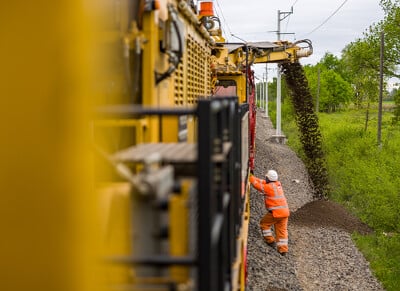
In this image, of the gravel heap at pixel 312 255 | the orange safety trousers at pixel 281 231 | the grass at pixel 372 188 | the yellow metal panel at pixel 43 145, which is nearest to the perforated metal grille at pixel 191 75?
the yellow metal panel at pixel 43 145

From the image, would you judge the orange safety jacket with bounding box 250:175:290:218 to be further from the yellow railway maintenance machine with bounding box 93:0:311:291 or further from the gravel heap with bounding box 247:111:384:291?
the yellow railway maintenance machine with bounding box 93:0:311:291

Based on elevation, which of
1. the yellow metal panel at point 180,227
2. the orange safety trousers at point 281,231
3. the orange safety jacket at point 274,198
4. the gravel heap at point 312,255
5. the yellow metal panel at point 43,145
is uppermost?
the yellow metal panel at point 43,145

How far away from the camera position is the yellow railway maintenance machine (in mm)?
1856

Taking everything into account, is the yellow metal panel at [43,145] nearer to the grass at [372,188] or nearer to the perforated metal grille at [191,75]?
the perforated metal grille at [191,75]

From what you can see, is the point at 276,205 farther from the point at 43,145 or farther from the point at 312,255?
the point at 43,145

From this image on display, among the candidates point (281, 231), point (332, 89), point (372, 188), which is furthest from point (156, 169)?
point (332, 89)

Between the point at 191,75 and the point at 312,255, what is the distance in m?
5.89

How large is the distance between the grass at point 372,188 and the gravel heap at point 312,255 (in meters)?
0.35

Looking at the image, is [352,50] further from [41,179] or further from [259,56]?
[41,179]

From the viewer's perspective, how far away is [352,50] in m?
35.9

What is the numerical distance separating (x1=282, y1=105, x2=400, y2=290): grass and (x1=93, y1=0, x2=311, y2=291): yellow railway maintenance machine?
6761 millimetres

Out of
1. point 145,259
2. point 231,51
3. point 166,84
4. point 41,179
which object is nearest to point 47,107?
point 41,179

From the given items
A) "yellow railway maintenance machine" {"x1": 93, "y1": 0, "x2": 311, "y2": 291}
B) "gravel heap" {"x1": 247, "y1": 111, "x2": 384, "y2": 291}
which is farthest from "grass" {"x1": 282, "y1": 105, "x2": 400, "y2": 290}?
"yellow railway maintenance machine" {"x1": 93, "y1": 0, "x2": 311, "y2": 291}

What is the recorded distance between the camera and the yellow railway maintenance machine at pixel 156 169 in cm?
186
